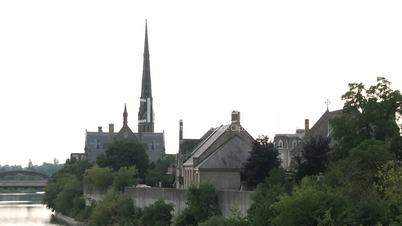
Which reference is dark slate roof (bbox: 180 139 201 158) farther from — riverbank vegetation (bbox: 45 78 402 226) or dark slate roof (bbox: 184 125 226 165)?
riverbank vegetation (bbox: 45 78 402 226)

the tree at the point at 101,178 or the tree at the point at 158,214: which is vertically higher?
the tree at the point at 101,178

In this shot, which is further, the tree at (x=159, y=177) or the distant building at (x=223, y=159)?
the tree at (x=159, y=177)

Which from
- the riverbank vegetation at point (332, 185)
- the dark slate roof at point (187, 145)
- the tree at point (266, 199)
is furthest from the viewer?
the dark slate roof at point (187, 145)

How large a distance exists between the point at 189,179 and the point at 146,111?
3314 inches

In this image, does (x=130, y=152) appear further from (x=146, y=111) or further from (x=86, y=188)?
(x=146, y=111)

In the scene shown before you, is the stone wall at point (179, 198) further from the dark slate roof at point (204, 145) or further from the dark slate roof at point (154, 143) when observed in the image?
the dark slate roof at point (154, 143)

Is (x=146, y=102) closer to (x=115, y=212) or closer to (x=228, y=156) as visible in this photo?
(x=228, y=156)

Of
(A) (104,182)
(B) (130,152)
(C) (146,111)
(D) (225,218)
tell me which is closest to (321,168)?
(D) (225,218)

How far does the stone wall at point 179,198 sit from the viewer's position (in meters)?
48.7

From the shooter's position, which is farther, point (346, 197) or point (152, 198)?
point (152, 198)

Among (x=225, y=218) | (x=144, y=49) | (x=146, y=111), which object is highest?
(x=144, y=49)

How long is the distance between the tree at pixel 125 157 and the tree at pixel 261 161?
158 feet

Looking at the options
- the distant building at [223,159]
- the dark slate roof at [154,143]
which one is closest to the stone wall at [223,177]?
the distant building at [223,159]

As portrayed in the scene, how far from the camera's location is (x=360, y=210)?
35.1 meters
